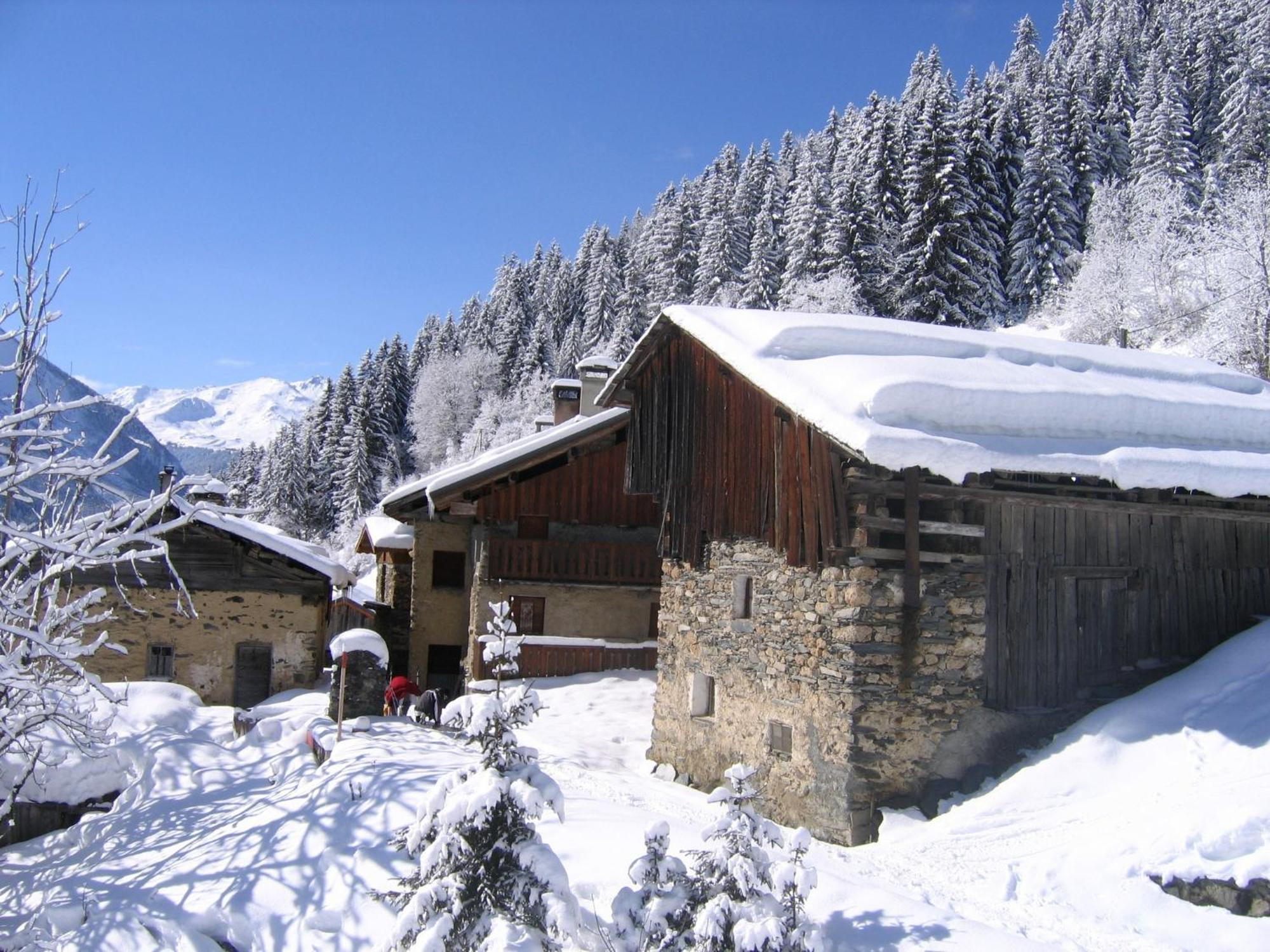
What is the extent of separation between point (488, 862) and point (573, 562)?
51.4 ft

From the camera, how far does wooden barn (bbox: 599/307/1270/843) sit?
1049cm

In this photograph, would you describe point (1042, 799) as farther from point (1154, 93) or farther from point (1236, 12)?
point (1236, 12)

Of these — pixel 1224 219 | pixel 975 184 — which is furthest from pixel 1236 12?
pixel 1224 219

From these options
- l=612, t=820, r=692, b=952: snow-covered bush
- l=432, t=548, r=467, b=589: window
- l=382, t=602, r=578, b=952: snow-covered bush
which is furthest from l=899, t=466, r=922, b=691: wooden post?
l=432, t=548, r=467, b=589: window

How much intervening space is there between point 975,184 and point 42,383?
179 feet

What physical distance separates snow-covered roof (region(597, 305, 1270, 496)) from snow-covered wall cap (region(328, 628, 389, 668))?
6941mm

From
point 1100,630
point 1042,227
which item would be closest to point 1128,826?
point 1100,630

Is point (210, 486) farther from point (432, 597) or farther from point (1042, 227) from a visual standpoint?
point (1042, 227)

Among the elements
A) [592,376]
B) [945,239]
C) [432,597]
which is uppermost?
[945,239]

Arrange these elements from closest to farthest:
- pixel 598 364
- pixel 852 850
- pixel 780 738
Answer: pixel 852 850 → pixel 780 738 → pixel 598 364

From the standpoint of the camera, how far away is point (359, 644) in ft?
46.4

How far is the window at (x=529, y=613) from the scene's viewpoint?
22031mm

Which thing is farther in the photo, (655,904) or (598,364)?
(598,364)

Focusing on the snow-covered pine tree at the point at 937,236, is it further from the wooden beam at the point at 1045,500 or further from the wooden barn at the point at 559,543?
the wooden beam at the point at 1045,500
